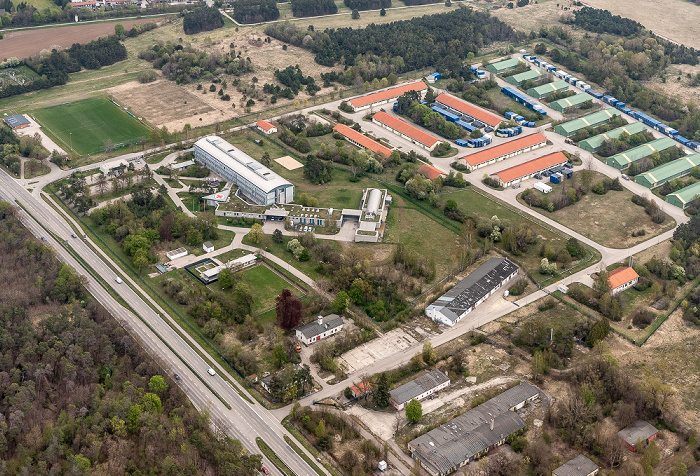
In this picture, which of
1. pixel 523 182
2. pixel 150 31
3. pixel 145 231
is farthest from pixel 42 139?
pixel 523 182

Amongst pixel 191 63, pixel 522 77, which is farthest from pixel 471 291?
pixel 191 63

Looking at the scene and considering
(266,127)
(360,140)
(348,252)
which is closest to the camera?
(348,252)

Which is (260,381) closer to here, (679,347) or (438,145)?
(679,347)

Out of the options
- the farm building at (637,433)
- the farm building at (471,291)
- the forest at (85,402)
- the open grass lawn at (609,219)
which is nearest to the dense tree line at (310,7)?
Result: the open grass lawn at (609,219)

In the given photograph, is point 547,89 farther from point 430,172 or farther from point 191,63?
point 191,63

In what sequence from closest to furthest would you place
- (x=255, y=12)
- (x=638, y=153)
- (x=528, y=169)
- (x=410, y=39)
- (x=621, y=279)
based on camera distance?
1. (x=621, y=279)
2. (x=528, y=169)
3. (x=638, y=153)
4. (x=410, y=39)
5. (x=255, y=12)

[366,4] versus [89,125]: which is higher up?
[366,4]

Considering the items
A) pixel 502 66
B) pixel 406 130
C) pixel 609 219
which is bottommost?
pixel 609 219

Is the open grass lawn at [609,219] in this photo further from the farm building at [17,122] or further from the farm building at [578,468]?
the farm building at [17,122]
